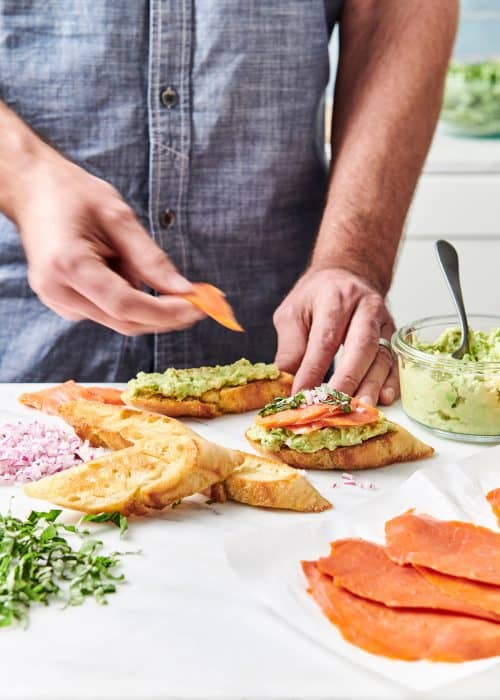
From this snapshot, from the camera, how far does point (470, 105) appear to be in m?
3.79

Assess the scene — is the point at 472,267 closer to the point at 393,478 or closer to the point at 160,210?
the point at 160,210

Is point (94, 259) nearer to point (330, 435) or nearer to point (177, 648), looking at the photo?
point (330, 435)

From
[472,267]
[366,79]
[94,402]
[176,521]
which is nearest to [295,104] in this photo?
[366,79]

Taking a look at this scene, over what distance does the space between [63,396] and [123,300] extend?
413 millimetres

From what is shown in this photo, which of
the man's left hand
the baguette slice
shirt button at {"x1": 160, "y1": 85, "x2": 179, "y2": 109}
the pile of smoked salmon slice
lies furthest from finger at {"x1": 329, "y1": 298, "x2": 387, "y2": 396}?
shirt button at {"x1": 160, "y1": 85, "x2": 179, "y2": 109}

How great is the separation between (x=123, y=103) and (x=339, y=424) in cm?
88

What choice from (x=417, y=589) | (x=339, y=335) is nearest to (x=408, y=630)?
(x=417, y=589)

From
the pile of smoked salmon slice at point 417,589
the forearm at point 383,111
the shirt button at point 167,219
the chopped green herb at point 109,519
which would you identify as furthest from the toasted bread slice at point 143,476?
the forearm at point 383,111

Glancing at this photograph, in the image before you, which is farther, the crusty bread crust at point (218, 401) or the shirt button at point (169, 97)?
the shirt button at point (169, 97)

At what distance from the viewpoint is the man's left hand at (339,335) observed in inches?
69.4

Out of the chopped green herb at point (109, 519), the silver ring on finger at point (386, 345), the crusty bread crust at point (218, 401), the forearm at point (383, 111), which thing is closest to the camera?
the chopped green herb at point (109, 519)

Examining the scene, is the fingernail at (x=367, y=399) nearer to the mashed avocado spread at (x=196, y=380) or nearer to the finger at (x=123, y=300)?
the mashed avocado spread at (x=196, y=380)

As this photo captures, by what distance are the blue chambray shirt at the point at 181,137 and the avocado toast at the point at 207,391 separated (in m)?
0.40

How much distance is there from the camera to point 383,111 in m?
2.23
